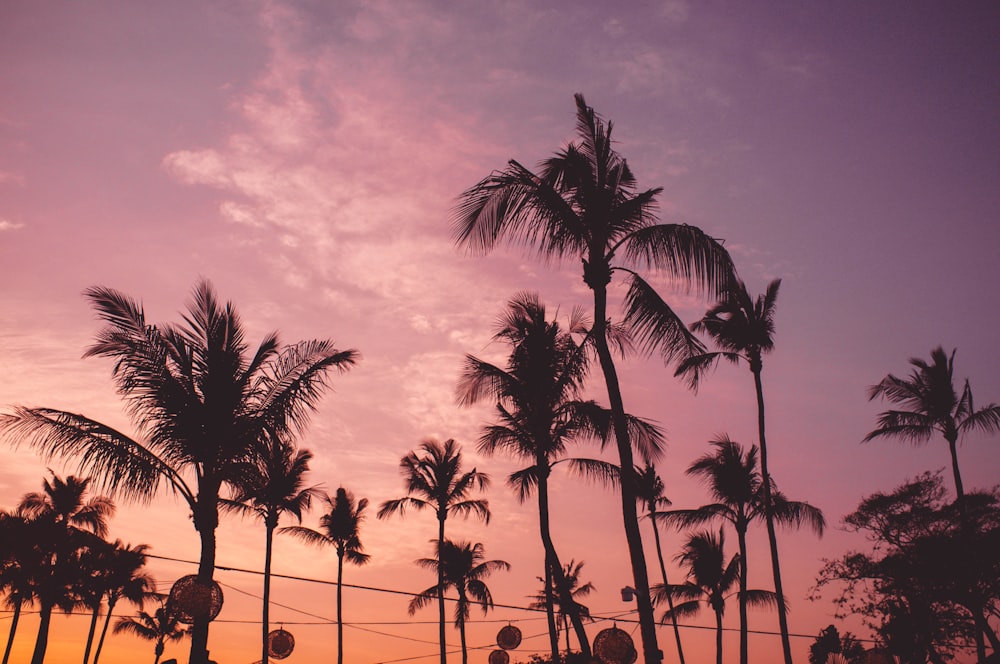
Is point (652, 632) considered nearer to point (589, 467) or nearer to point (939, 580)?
point (589, 467)

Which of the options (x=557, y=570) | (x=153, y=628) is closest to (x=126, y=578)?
(x=153, y=628)

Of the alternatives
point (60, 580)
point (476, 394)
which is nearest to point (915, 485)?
point (476, 394)

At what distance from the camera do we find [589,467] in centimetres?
2341

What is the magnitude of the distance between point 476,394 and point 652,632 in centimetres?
1171

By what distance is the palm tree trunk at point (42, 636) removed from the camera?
35812 millimetres

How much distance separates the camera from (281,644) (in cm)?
2356

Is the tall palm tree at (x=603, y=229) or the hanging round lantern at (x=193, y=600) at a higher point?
the tall palm tree at (x=603, y=229)

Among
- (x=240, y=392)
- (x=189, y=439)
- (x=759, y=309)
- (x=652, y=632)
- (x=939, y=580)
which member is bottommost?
(x=652, y=632)

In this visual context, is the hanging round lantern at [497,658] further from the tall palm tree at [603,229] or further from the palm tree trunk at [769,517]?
the tall palm tree at [603,229]

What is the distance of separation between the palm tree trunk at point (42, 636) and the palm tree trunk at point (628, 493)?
3443cm

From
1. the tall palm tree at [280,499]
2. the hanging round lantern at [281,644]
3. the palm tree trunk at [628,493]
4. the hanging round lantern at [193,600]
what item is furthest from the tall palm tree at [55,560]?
the palm tree trunk at [628,493]

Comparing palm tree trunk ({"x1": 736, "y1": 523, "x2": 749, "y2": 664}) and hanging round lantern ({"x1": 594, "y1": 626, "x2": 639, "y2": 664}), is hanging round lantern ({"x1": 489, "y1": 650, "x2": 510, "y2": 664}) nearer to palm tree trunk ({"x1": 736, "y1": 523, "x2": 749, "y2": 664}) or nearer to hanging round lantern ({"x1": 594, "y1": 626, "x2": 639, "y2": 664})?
palm tree trunk ({"x1": 736, "y1": 523, "x2": 749, "y2": 664})

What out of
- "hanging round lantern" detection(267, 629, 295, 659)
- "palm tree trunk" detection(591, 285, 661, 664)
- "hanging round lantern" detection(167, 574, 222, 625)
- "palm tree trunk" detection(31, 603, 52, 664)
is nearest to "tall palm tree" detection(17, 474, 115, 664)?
"palm tree trunk" detection(31, 603, 52, 664)

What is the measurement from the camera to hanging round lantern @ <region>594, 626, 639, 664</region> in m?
18.2
